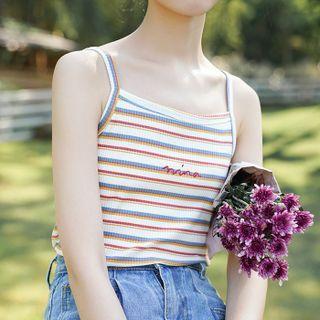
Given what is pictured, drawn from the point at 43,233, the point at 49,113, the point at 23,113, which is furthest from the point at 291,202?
the point at 49,113

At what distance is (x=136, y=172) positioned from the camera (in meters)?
1.61

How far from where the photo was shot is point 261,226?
63.0 inches

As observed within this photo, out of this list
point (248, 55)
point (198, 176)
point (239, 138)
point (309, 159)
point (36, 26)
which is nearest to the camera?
point (198, 176)

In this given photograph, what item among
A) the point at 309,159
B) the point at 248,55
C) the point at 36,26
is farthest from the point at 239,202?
the point at 248,55

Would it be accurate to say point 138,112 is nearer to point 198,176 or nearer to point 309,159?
point 198,176

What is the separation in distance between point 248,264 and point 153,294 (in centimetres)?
22

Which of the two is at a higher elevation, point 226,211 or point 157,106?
point 157,106

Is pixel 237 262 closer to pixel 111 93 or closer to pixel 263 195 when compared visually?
pixel 263 195

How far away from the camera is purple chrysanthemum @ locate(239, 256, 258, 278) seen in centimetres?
162

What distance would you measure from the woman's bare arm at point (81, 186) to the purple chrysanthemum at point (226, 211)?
27 cm

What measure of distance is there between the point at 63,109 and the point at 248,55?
23.6 meters

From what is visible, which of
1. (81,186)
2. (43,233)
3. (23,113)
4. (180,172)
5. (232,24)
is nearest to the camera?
(81,186)

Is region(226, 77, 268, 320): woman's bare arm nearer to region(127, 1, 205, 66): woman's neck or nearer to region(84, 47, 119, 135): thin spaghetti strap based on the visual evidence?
region(127, 1, 205, 66): woman's neck

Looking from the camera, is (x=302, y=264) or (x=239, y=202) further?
(x=302, y=264)
